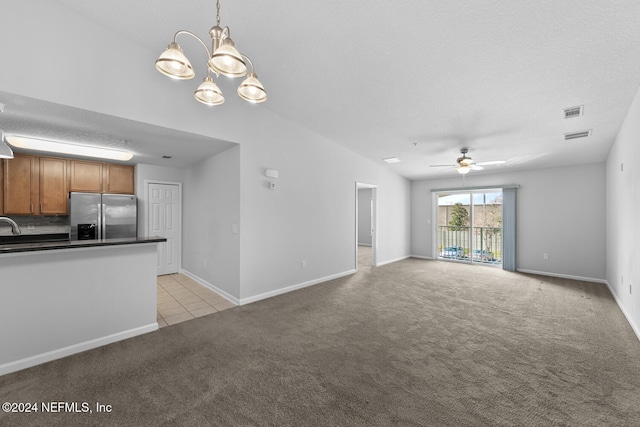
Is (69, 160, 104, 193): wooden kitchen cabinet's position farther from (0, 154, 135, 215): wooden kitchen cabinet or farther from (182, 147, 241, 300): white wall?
(182, 147, 241, 300): white wall

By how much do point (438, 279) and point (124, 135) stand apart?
6006 mm

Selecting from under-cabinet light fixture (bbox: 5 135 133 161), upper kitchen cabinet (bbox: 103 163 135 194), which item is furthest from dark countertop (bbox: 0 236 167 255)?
upper kitchen cabinet (bbox: 103 163 135 194)

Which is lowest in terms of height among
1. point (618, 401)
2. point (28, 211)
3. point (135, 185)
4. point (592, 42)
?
point (618, 401)

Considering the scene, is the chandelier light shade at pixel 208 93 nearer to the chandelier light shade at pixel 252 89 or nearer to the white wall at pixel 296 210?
the chandelier light shade at pixel 252 89

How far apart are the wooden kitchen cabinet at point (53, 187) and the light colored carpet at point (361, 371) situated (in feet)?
10.6

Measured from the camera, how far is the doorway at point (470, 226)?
667 centimetres

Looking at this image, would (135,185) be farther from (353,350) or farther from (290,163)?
(353,350)

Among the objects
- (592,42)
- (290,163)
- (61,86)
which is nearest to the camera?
(592,42)

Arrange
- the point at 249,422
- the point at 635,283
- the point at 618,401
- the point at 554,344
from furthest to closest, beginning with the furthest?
1. the point at 635,283
2. the point at 554,344
3. the point at 618,401
4. the point at 249,422

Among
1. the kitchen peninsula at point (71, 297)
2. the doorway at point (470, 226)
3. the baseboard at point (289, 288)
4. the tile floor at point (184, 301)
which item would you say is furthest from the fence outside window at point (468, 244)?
the kitchen peninsula at point (71, 297)

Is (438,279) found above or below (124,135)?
below

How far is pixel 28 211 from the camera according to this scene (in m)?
4.11

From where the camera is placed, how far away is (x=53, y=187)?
14.1 ft

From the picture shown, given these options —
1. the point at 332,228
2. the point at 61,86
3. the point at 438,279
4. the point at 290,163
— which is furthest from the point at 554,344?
the point at 61,86
